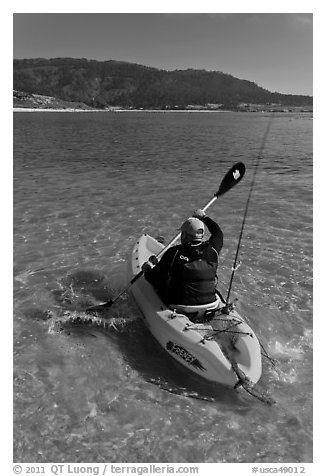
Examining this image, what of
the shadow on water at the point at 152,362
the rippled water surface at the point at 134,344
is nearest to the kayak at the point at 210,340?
the shadow on water at the point at 152,362

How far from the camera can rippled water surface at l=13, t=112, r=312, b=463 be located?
5391 mm

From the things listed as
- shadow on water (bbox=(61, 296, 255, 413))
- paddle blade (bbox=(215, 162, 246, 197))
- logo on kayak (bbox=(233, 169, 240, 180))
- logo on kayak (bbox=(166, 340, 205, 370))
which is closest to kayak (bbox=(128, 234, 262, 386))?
logo on kayak (bbox=(166, 340, 205, 370))

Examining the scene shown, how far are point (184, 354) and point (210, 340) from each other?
1.55 feet

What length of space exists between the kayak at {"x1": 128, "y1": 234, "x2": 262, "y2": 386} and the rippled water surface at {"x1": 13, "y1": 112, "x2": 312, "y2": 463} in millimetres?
320

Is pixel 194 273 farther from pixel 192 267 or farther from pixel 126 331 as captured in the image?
pixel 126 331

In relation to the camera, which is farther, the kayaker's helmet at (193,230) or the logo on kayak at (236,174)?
the logo on kayak at (236,174)

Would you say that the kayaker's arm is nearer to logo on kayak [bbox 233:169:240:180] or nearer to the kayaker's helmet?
the kayaker's helmet

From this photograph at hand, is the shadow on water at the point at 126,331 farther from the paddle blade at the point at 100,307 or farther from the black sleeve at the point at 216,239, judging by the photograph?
the black sleeve at the point at 216,239

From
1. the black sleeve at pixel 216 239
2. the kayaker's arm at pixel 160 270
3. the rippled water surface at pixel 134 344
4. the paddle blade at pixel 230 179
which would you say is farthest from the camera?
the paddle blade at pixel 230 179

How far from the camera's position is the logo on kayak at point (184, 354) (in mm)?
6196

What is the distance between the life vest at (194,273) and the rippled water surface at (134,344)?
1233mm

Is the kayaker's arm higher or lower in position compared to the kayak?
higher

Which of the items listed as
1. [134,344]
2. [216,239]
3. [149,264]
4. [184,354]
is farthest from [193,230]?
[134,344]
